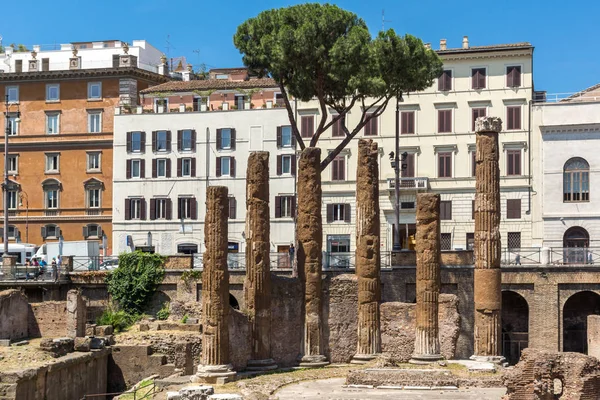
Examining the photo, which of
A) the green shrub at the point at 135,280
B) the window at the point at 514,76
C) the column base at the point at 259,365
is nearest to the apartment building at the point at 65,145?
the green shrub at the point at 135,280

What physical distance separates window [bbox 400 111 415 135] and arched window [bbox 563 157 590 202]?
832 cm

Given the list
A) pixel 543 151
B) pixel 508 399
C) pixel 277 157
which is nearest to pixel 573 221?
pixel 543 151

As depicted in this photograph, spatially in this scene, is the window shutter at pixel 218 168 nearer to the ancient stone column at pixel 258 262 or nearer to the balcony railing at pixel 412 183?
the balcony railing at pixel 412 183

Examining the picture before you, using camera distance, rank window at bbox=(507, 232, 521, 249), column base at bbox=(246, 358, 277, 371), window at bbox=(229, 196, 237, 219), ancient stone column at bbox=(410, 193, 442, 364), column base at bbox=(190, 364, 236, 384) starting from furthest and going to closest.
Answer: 1. window at bbox=(229, 196, 237, 219)
2. window at bbox=(507, 232, 521, 249)
3. ancient stone column at bbox=(410, 193, 442, 364)
4. column base at bbox=(246, 358, 277, 371)
5. column base at bbox=(190, 364, 236, 384)

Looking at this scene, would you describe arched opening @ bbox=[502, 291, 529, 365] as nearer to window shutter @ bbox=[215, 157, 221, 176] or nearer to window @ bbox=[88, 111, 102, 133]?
window shutter @ bbox=[215, 157, 221, 176]

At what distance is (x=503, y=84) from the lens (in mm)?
55062

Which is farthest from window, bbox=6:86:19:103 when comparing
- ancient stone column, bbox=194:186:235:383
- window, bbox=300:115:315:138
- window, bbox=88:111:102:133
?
ancient stone column, bbox=194:186:235:383

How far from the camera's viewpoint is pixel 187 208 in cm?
6044

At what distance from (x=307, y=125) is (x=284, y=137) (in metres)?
2.01

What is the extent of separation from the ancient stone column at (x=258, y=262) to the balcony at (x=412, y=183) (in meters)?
20.9

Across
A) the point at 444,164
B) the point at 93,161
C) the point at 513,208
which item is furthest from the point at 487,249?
the point at 93,161

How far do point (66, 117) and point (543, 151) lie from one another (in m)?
29.2

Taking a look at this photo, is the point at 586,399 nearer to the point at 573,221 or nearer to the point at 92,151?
the point at 573,221

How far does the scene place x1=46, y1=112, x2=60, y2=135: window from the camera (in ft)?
216
